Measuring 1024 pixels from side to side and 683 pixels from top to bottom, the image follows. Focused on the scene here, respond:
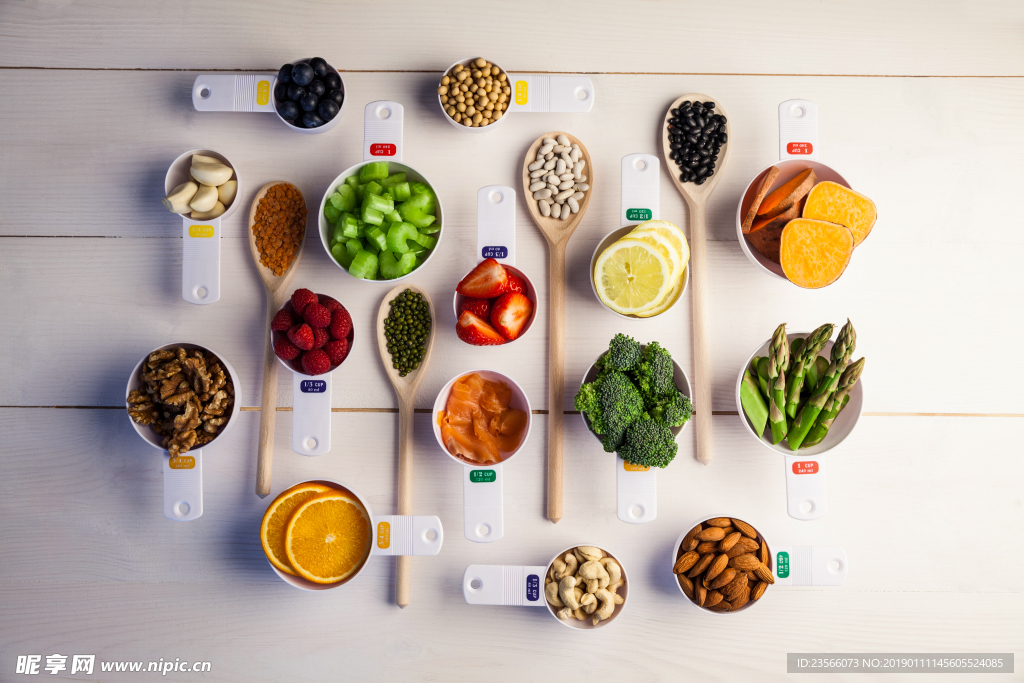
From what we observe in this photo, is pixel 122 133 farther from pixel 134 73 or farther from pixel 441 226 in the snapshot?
pixel 441 226

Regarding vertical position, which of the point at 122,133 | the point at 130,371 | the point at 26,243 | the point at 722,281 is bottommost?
the point at 130,371

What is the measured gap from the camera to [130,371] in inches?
60.7

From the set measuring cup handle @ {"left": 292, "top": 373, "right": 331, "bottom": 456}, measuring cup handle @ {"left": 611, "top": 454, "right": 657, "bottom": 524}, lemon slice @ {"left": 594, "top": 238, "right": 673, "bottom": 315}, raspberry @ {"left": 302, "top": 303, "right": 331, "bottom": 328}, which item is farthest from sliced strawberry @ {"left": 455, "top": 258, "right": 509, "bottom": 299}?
measuring cup handle @ {"left": 611, "top": 454, "right": 657, "bottom": 524}

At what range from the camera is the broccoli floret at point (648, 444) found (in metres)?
1.32

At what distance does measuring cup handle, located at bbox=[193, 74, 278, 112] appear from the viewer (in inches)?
59.4

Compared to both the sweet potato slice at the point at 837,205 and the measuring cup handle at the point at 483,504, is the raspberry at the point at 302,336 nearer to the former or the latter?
the measuring cup handle at the point at 483,504

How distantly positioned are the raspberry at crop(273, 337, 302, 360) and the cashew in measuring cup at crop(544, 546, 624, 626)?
84 cm

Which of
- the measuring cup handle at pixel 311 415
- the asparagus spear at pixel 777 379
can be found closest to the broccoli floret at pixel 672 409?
the asparagus spear at pixel 777 379

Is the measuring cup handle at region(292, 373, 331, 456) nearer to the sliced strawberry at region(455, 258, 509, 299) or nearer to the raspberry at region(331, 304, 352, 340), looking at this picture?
the raspberry at region(331, 304, 352, 340)

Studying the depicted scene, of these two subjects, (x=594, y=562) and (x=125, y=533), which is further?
(x=125, y=533)

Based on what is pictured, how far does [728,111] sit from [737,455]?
3.16 feet

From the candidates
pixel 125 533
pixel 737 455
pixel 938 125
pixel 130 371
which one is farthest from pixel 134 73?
pixel 938 125

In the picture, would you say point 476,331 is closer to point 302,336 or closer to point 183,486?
point 302,336

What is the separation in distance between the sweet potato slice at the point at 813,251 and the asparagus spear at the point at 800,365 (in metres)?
0.13
